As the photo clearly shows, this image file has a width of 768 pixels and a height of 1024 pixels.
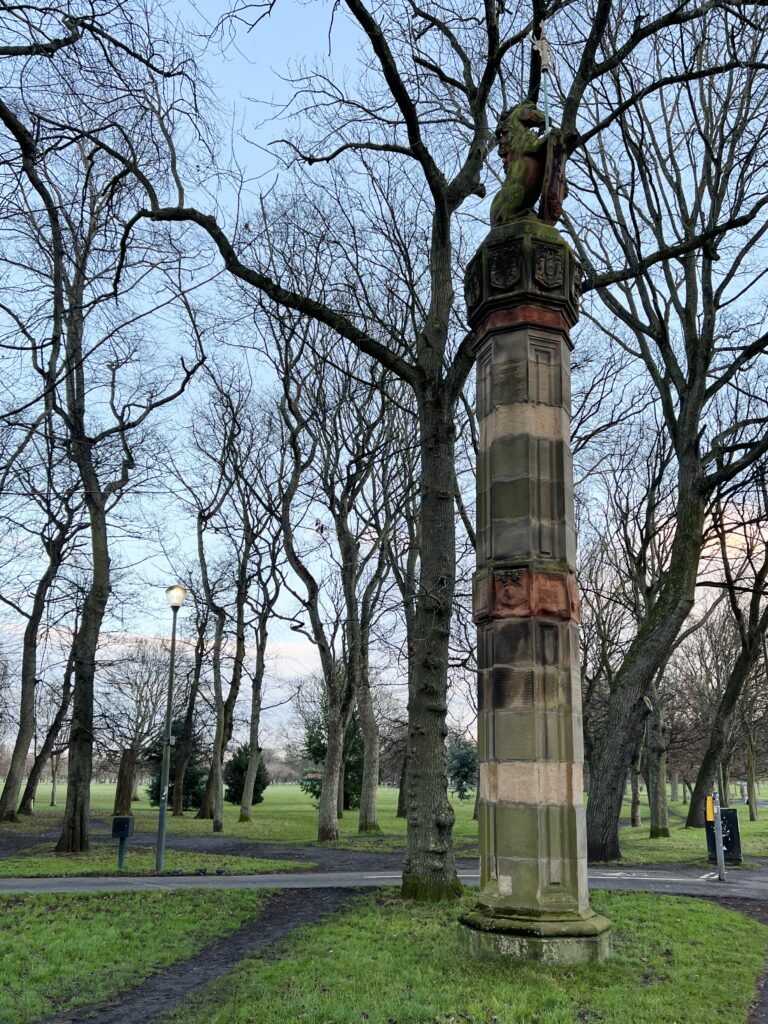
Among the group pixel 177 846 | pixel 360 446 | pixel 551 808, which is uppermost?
pixel 360 446

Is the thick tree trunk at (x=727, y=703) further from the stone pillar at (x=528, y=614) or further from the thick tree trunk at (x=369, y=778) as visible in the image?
the stone pillar at (x=528, y=614)

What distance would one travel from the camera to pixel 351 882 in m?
14.7

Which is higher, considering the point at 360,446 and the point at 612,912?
the point at 360,446

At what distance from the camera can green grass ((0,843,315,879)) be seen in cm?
1502

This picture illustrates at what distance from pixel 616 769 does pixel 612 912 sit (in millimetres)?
6597

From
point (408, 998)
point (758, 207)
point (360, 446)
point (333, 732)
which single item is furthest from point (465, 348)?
point (333, 732)

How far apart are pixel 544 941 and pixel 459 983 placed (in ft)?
2.88

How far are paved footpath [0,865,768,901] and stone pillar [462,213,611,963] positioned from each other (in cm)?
688

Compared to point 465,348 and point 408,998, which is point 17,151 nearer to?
point 465,348

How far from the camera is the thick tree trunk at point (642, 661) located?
1697cm

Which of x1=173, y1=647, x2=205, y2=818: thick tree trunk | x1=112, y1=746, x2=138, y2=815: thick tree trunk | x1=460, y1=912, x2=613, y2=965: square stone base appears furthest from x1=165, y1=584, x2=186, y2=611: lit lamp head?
x1=173, y1=647, x2=205, y2=818: thick tree trunk

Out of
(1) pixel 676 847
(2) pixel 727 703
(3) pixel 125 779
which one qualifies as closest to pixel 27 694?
(3) pixel 125 779

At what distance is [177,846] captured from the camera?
2172 cm

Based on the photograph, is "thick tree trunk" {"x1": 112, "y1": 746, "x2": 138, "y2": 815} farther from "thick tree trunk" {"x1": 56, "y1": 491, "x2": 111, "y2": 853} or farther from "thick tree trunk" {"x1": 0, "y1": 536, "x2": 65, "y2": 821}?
"thick tree trunk" {"x1": 56, "y1": 491, "x2": 111, "y2": 853}
